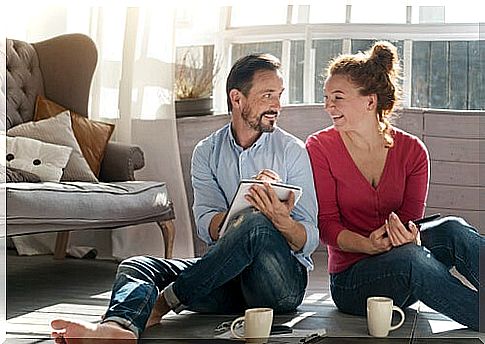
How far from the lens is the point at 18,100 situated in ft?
8.95

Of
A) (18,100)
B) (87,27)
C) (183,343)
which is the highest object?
(87,27)

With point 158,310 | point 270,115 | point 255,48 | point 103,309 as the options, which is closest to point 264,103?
point 270,115

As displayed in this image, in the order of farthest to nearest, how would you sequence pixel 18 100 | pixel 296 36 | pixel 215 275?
pixel 18 100, pixel 296 36, pixel 215 275

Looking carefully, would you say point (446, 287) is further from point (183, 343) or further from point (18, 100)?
point (18, 100)

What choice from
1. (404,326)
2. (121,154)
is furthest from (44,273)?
(404,326)

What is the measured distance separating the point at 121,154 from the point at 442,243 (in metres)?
0.89

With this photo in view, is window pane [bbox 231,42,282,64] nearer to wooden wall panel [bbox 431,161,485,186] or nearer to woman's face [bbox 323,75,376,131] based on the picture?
woman's face [bbox 323,75,376,131]

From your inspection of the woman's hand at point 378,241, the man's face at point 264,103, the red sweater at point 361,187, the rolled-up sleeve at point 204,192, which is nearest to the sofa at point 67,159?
the rolled-up sleeve at point 204,192

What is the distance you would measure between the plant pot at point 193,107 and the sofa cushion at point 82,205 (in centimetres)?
20

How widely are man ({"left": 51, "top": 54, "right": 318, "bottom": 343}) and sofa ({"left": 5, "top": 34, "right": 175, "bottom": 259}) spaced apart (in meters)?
0.18

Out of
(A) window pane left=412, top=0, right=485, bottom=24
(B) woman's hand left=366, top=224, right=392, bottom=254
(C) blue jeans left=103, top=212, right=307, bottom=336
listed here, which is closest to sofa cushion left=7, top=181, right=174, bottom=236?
(C) blue jeans left=103, top=212, right=307, bottom=336

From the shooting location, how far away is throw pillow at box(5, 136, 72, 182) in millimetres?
2607

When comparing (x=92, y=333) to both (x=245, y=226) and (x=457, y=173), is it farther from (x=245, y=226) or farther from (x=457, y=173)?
(x=457, y=173)

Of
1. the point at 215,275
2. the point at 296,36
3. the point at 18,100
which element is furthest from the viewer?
Answer: the point at 18,100
